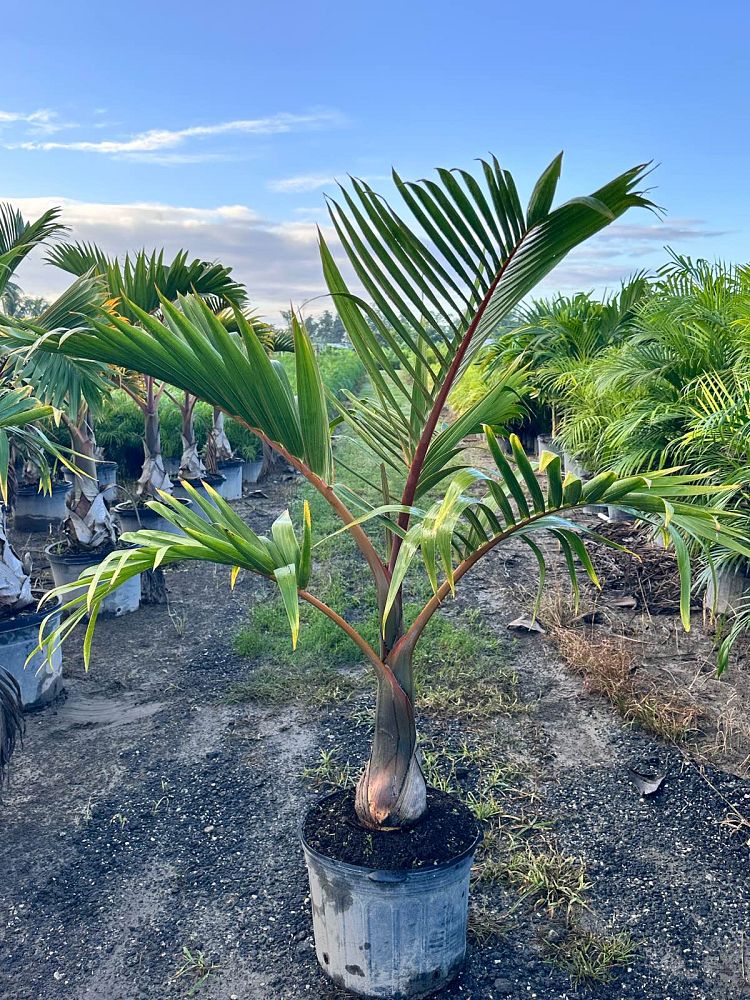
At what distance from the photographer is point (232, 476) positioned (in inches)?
319

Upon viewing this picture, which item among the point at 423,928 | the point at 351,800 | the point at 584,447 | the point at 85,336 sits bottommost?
the point at 423,928

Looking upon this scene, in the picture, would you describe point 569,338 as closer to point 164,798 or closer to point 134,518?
point 134,518

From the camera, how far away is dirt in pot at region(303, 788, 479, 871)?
1.91 metres

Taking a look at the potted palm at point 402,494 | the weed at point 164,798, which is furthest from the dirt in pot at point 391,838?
the weed at point 164,798

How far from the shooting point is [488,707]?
3418mm

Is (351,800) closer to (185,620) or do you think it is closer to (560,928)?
(560,928)

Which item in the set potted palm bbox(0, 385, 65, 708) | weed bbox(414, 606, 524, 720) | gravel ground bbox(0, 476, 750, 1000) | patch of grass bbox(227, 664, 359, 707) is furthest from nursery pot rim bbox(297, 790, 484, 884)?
potted palm bbox(0, 385, 65, 708)

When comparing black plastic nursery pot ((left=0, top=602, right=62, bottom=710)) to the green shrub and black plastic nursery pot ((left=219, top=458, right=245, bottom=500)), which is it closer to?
black plastic nursery pot ((left=219, top=458, right=245, bottom=500))

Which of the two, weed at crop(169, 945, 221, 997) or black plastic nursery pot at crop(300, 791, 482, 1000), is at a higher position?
black plastic nursery pot at crop(300, 791, 482, 1000)

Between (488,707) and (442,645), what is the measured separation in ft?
2.08

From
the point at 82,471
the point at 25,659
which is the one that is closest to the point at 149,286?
the point at 82,471

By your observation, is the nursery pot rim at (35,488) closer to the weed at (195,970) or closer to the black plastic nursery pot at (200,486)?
the black plastic nursery pot at (200,486)

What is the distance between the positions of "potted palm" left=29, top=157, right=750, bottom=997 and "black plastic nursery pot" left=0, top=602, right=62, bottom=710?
1939 millimetres

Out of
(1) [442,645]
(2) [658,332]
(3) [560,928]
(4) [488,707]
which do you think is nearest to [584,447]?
(2) [658,332]
